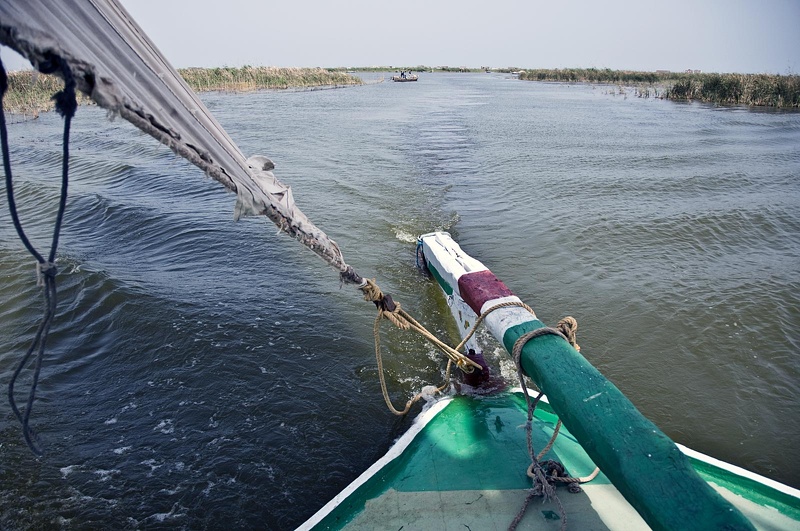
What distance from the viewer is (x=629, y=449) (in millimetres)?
2008

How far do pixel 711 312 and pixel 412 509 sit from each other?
5749 mm

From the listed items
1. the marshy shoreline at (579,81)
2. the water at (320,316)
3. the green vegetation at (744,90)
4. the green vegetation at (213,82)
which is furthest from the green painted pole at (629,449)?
the green vegetation at (744,90)

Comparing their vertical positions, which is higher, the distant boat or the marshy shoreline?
the marshy shoreline

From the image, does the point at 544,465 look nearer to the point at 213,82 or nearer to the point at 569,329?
the point at 569,329

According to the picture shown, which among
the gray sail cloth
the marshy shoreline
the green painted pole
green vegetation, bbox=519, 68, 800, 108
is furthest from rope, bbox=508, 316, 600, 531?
green vegetation, bbox=519, 68, 800, 108

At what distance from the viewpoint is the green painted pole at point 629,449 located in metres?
1.77

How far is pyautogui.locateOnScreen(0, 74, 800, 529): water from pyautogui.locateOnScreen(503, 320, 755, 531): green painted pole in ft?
8.49

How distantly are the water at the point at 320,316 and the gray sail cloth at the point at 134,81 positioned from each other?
294 cm

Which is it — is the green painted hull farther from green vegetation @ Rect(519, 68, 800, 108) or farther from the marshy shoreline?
green vegetation @ Rect(519, 68, 800, 108)

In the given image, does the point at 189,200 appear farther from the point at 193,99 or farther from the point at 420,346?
the point at 193,99

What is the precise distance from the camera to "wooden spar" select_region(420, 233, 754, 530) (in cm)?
178

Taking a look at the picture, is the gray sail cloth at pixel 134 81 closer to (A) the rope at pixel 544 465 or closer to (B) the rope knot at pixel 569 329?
(A) the rope at pixel 544 465

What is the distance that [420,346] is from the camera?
5965 millimetres

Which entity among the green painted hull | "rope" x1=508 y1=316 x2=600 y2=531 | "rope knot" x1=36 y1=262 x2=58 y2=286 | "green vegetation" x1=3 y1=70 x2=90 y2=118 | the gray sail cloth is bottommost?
the green painted hull
